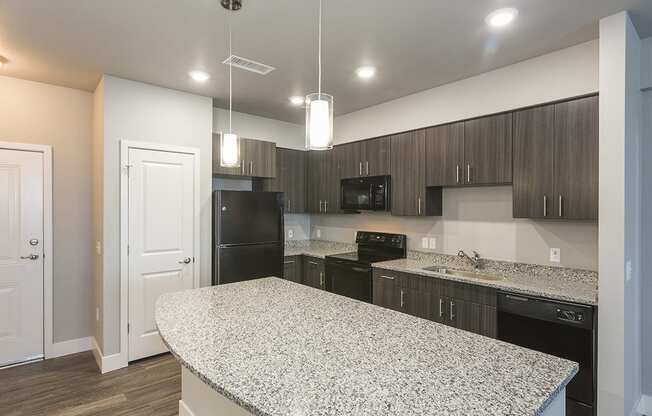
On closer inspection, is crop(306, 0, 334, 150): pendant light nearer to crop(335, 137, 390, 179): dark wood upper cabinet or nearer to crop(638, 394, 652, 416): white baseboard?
crop(335, 137, 390, 179): dark wood upper cabinet

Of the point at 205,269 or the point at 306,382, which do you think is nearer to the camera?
the point at 306,382

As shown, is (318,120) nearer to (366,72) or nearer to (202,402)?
(202,402)

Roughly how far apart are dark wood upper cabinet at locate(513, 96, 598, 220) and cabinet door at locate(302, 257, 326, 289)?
7.57 ft

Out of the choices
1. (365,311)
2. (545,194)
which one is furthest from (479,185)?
(365,311)

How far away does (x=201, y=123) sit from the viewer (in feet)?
12.5

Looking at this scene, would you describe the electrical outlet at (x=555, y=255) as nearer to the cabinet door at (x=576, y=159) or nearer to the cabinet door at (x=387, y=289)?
the cabinet door at (x=576, y=159)

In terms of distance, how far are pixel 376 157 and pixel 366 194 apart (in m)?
0.46

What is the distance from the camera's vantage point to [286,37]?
251 cm

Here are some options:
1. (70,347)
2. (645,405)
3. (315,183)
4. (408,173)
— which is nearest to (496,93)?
(408,173)

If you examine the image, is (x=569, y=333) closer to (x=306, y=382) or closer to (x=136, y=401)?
(x=306, y=382)

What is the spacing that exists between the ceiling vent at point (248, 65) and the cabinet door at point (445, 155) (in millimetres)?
1731

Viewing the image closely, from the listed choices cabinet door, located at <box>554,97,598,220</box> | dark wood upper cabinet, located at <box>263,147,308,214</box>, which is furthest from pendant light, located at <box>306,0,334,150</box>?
dark wood upper cabinet, located at <box>263,147,308,214</box>

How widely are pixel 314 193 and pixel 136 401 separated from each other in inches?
121

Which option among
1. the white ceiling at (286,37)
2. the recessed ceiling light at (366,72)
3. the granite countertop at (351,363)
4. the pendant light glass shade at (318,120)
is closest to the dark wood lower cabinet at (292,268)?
the white ceiling at (286,37)
